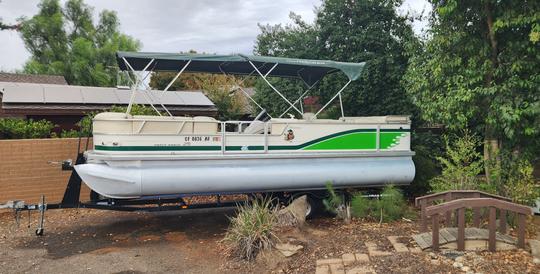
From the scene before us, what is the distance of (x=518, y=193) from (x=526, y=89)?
5.31 ft

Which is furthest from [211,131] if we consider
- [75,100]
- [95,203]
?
[75,100]

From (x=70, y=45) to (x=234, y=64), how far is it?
27.7 meters

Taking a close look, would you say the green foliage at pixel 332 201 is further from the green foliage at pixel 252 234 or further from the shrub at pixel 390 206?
the green foliage at pixel 252 234

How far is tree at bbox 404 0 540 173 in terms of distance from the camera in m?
6.45

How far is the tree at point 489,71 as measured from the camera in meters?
6.45

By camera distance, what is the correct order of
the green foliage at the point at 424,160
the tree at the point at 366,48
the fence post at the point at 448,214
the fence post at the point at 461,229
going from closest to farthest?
the fence post at the point at 461,229, the fence post at the point at 448,214, the green foliage at the point at 424,160, the tree at the point at 366,48

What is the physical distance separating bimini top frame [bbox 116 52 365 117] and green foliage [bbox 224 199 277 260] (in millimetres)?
2351

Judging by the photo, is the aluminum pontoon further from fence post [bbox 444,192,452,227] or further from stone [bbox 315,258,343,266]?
stone [bbox 315,258,343,266]

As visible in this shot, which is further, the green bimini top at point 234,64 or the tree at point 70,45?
the tree at point 70,45

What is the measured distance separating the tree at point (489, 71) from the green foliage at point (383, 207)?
1606mm

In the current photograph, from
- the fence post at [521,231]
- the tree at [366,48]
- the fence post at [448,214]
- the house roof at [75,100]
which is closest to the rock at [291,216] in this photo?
the fence post at [448,214]

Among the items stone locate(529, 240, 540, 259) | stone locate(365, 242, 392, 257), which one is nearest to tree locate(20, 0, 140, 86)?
stone locate(365, 242, 392, 257)

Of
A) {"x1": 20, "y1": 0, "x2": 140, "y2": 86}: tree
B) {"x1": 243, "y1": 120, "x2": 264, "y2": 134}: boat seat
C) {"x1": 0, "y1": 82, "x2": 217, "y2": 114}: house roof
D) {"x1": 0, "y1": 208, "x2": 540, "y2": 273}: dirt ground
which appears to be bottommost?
{"x1": 0, "y1": 208, "x2": 540, "y2": 273}: dirt ground

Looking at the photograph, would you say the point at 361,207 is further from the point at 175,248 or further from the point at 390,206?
the point at 175,248
